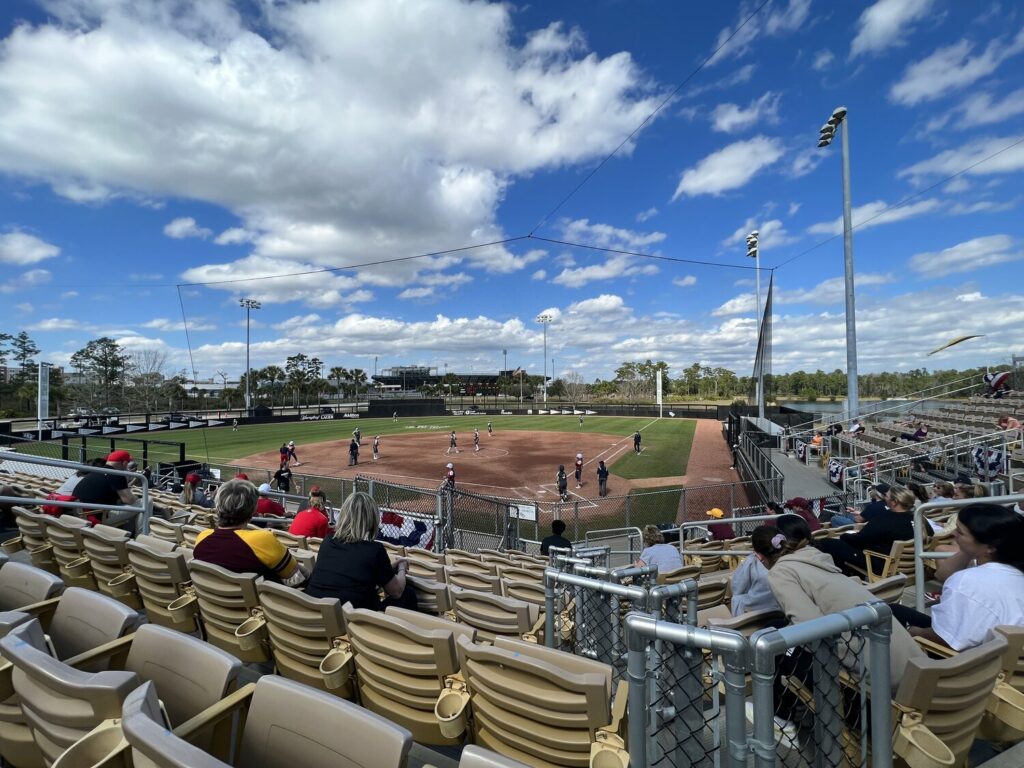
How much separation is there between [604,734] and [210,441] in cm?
4528

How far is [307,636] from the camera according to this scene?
2967mm

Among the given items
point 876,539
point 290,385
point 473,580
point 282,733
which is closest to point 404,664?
point 282,733

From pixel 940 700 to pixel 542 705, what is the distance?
1620 mm

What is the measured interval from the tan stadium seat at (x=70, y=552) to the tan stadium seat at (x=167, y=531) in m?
0.82

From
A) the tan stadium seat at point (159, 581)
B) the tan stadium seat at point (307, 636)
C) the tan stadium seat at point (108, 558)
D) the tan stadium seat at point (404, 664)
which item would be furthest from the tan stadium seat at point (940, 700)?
the tan stadium seat at point (108, 558)

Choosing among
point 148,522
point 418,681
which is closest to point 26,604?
point 418,681

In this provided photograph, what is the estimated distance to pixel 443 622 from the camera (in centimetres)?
278

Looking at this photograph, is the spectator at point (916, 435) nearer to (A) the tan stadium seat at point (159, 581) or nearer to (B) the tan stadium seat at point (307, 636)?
(B) the tan stadium seat at point (307, 636)

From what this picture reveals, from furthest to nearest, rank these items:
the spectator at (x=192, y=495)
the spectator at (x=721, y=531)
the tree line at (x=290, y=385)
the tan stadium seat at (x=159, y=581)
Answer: the tree line at (x=290, y=385) < the spectator at (x=192, y=495) < the spectator at (x=721, y=531) < the tan stadium seat at (x=159, y=581)

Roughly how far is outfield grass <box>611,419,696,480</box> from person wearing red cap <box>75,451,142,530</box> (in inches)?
884

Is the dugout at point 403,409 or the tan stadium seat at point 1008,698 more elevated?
the tan stadium seat at point 1008,698

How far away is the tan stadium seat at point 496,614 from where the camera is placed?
11.4 ft

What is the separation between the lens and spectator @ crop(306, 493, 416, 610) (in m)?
3.23

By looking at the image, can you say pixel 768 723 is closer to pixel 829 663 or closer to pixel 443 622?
pixel 829 663
